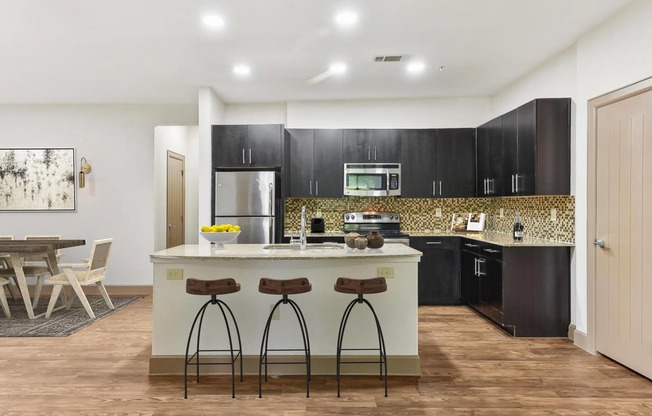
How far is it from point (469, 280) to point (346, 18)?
134 inches

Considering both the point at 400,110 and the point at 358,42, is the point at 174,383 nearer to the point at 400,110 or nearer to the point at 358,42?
the point at 358,42

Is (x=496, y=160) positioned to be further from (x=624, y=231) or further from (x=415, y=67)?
(x=624, y=231)

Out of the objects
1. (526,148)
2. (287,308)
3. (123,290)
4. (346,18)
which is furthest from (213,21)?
(123,290)

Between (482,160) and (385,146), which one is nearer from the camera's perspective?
(482,160)

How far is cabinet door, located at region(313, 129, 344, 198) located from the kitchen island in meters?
2.55

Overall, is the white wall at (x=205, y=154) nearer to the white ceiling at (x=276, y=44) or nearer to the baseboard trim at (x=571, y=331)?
the white ceiling at (x=276, y=44)

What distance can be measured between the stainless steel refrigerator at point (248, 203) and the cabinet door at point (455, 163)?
7.42ft

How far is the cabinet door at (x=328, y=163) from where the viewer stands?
5.79m

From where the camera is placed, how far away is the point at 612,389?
298 cm

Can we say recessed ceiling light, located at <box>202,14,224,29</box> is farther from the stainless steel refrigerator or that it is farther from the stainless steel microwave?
the stainless steel microwave

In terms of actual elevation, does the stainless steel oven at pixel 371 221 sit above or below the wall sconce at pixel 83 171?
below

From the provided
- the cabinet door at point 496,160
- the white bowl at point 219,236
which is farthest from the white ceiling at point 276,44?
the white bowl at point 219,236

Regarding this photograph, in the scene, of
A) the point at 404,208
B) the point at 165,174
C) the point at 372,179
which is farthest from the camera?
the point at 165,174

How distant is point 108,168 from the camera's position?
20.9ft
